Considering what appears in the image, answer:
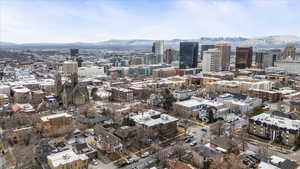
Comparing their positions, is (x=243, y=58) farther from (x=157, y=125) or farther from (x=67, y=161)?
(x=67, y=161)

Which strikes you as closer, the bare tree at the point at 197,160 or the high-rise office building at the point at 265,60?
the bare tree at the point at 197,160

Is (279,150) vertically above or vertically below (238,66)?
below

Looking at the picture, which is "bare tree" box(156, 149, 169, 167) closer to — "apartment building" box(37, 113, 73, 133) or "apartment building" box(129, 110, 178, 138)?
"apartment building" box(129, 110, 178, 138)

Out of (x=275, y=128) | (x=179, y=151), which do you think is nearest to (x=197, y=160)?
(x=179, y=151)

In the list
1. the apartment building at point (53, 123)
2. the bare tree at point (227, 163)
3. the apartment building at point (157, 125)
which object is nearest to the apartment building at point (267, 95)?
the apartment building at point (157, 125)

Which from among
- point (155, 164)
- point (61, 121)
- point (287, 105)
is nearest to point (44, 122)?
point (61, 121)

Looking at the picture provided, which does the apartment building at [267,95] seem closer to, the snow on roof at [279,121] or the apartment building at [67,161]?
the snow on roof at [279,121]

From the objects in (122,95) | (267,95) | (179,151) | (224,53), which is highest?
(224,53)

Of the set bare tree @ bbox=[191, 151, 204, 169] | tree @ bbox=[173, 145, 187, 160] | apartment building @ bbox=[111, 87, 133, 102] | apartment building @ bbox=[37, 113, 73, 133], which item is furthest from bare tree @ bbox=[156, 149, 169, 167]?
apartment building @ bbox=[111, 87, 133, 102]

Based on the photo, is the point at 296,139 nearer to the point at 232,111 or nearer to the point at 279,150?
the point at 279,150
